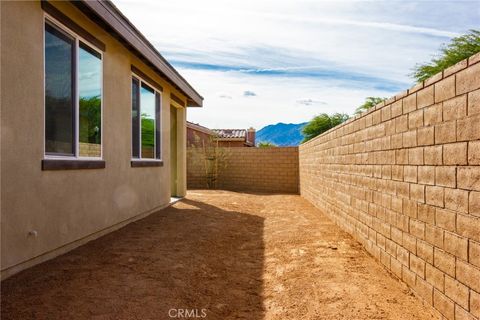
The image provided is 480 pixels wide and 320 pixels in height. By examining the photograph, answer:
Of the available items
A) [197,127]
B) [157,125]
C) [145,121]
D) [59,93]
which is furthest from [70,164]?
[197,127]

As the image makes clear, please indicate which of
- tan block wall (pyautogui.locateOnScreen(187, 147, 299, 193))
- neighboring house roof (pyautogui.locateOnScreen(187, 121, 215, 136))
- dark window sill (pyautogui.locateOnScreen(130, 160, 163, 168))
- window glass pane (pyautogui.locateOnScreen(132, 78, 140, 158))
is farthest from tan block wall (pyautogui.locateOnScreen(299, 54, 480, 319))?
neighboring house roof (pyautogui.locateOnScreen(187, 121, 215, 136))

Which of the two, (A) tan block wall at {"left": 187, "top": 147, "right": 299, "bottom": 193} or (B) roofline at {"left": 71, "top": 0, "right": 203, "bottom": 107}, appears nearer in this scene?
(B) roofline at {"left": 71, "top": 0, "right": 203, "bottom": 107}

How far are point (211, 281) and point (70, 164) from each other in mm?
2388

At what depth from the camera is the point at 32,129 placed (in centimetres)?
398

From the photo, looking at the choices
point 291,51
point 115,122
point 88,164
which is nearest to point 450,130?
point 88,164

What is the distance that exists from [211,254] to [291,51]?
7726mm

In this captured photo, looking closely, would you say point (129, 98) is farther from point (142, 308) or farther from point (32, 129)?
point (142, 308)

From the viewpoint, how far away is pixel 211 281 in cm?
395

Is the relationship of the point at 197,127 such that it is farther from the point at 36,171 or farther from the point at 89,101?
the point at 36,171

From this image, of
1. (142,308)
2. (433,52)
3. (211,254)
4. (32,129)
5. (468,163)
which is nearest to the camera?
(468,163)

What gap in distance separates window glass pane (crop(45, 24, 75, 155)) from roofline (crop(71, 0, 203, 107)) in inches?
20.7

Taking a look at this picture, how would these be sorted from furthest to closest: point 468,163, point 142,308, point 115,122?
point 115,122 < point 142,308 < point 468,163

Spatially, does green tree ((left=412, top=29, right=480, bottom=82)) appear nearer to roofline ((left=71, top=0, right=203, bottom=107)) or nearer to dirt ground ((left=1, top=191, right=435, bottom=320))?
roofline ((left=71, top=0, right=203, bottom=107))

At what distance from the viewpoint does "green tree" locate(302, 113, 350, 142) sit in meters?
24.4
